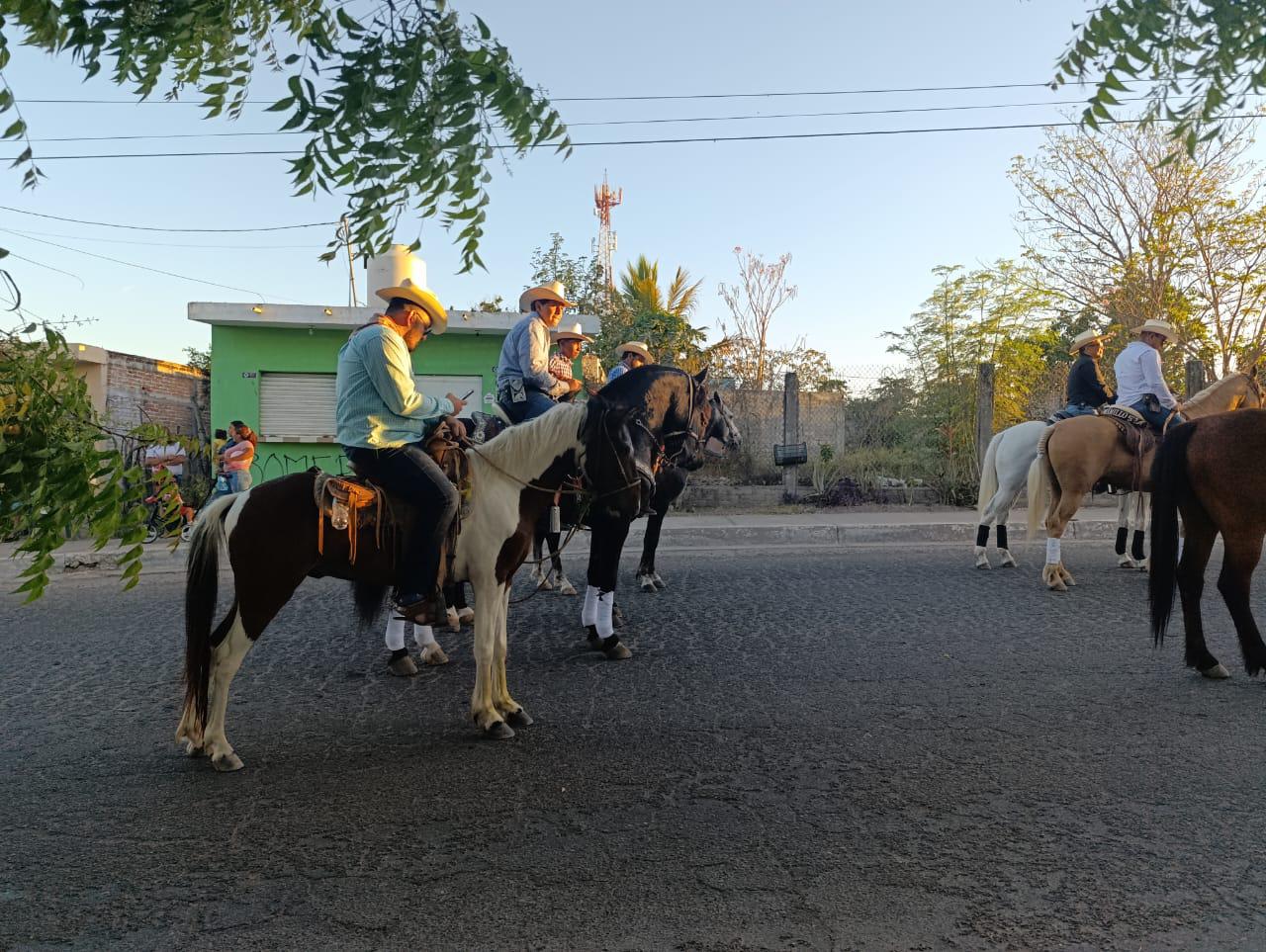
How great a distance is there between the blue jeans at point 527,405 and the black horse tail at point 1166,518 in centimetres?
416

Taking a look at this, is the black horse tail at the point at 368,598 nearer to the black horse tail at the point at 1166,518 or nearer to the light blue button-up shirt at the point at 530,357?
the light blue button-up shirt at the point at 530,357

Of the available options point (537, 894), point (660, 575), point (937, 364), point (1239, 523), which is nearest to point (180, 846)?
point (537, 894)

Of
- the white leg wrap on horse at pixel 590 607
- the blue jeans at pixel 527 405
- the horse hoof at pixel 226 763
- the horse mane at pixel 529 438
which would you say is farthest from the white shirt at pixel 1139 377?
the horse hoof at pixel 226 763

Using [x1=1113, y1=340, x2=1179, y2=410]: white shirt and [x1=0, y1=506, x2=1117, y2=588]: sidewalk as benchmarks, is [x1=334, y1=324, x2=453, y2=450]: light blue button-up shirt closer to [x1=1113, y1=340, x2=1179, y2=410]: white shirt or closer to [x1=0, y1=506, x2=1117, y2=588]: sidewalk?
[x1=0, y1=506, x2=1117, y2=588]: sidewalk

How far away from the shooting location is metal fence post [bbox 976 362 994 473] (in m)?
15.3

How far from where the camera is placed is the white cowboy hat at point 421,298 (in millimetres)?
4645

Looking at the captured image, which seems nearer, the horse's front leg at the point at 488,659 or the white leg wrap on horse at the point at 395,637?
the horse's front leg at the point at 488,659

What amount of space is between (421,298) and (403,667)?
239cm

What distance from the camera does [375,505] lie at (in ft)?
14.4

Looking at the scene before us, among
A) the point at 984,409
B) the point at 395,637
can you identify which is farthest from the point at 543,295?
the point at 984,409

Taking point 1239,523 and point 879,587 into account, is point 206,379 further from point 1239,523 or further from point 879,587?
point 1239,523

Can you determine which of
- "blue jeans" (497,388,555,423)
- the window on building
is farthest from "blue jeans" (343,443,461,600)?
the window on building

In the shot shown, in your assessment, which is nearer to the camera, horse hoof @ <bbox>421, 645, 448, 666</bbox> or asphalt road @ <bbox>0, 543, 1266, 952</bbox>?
asphalt road @ <bbox>0, 543, 1266, 952</bbox>

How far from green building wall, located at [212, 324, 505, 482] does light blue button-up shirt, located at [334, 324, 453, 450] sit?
12.6m
